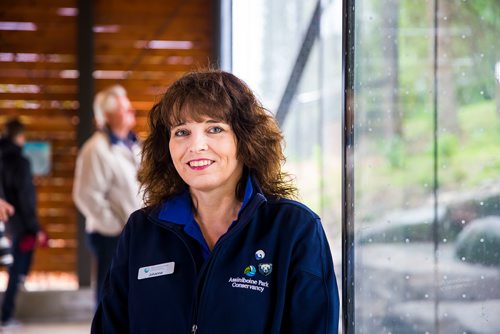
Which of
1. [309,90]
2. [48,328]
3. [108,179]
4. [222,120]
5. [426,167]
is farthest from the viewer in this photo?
[48,328]

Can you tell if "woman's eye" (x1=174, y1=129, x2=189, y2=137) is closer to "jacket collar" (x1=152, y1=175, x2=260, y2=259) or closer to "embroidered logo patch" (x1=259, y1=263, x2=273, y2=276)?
"jacket collar" (x1=152, y1=175, x2=260, y2=259)

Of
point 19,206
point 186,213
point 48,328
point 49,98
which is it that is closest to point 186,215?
point 186,213

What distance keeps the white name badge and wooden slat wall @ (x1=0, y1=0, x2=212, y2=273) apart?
6.41m

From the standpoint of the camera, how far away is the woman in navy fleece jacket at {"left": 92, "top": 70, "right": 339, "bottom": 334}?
1771mm

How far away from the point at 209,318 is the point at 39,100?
6.91 meters

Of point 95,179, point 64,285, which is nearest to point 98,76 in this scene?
point 64,285

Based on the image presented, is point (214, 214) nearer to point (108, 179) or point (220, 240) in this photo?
point (220, 240)

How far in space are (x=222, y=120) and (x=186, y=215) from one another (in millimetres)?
228

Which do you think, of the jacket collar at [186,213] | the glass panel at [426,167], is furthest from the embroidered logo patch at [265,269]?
the glass panel at [426,167]

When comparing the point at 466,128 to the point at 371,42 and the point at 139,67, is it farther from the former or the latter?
the point at 139,67

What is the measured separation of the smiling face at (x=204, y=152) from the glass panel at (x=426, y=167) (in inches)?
18.9

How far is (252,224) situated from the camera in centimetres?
183

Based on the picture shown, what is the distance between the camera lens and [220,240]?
5.88 ft

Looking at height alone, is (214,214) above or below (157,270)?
above
